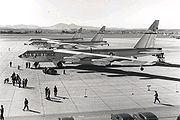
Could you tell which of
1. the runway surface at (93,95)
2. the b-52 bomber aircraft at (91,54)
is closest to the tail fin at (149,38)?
the b-52 bomber aircraft at (91,54)

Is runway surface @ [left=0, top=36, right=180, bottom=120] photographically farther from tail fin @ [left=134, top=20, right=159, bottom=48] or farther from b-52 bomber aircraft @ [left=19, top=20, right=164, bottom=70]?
tail fin @ [left=134, top=20, right=159, bottom=48]

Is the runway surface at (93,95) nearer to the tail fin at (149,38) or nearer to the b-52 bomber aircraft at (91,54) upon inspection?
the b-52 bomber aircraft at (91,54)

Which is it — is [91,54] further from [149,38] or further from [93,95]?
[93,95]

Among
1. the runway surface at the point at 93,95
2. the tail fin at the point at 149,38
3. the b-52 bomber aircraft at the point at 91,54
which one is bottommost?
the runway surface at the point at 93,95

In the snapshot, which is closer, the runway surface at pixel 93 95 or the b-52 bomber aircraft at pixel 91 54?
the runway surface at pixel 93 95

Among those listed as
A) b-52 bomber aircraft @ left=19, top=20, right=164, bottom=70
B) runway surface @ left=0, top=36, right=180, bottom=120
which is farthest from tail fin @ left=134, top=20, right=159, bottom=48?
runway surface @ left=0, top=36, right=180, bottom=120

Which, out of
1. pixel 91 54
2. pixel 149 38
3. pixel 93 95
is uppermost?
pixel 149 38

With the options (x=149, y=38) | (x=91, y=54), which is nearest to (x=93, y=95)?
(x=91, y=54)

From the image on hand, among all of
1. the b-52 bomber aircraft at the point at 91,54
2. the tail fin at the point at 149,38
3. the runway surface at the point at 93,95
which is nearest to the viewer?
the runway surface at the point at 93,95

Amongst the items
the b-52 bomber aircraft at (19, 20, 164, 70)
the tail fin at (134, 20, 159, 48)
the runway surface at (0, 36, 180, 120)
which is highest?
the tail fin at (134, 20, 159, 48)

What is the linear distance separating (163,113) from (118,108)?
407 centimetres

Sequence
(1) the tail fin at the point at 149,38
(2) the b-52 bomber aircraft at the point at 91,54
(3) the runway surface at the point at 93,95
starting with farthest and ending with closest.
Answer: (1) the tail fin at the point at 149,38 → (2) the b-52 bomber aircraft at the point at 91,54 → (3) the runway surface at the point at 93,95

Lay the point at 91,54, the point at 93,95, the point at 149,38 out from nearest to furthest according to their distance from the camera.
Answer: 1. the point at 93,95
2. the point at 91,54
3. the point at 149,38

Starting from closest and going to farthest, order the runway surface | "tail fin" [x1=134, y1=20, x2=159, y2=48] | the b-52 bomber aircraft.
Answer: the runway surface → the b-52 bomber aircraft → "tail fin" [x1=134, y1=20, x2=159, y2=48]
